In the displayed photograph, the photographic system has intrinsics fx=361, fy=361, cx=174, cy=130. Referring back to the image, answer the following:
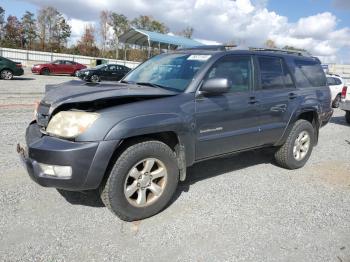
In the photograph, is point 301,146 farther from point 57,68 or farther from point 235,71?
point 57,68

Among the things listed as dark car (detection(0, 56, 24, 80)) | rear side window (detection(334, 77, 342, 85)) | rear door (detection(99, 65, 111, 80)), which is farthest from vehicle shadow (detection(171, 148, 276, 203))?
rear door (detection(99, 65, 111, 80))

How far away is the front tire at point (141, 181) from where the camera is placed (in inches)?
138

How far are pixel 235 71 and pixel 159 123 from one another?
153cm

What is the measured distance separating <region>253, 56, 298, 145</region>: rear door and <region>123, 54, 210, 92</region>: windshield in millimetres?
971

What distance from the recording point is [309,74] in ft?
19.6

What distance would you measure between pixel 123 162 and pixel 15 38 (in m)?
61.3

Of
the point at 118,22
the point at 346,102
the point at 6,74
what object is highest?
the point at 118,22

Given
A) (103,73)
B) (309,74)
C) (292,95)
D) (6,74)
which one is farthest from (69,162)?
(103,73)

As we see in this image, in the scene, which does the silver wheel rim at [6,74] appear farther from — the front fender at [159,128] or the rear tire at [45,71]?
the front fender at [159,128]

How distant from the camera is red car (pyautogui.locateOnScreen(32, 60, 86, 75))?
28500 millimetres

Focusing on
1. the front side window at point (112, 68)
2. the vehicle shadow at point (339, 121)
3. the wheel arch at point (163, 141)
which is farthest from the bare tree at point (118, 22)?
the wheel arch at point (163, 141)

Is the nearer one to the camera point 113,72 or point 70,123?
point 70,123

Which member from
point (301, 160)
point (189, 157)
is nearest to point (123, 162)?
point (189, 157)

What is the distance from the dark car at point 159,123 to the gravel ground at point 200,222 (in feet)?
1.22
